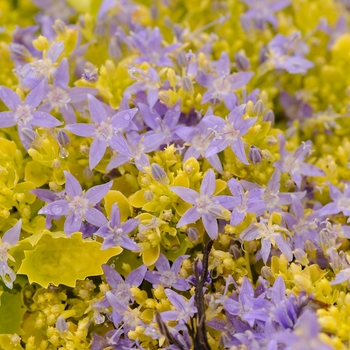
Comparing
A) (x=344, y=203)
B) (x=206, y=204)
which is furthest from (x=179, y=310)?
(x=344, y=203)

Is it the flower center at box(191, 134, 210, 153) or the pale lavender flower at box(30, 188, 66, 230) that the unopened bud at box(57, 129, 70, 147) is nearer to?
the pale lavender flower at box(30, 188, 66, 230)

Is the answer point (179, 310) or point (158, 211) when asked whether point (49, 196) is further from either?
point (179, 310)

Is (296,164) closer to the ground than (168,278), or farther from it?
farther from it

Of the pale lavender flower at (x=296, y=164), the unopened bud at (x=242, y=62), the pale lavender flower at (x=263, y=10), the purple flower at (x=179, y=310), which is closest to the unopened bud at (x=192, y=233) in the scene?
the purple flower at (x=179, y=310)

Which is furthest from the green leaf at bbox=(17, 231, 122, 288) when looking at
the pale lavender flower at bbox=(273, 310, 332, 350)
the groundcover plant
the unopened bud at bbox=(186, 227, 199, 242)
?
the pale lavender flower at bbox=(273, 310, 332, 350)

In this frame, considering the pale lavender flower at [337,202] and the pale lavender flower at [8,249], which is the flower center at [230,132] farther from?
the pale lavender flower at [8,249]

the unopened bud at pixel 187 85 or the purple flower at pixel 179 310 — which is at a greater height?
the unopened bud at pixel 187 85
